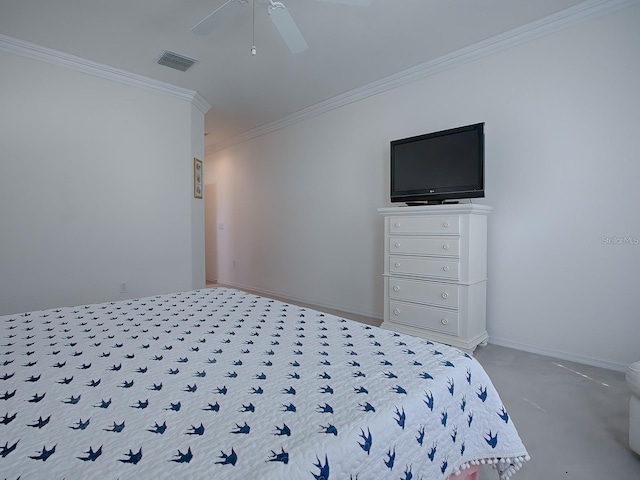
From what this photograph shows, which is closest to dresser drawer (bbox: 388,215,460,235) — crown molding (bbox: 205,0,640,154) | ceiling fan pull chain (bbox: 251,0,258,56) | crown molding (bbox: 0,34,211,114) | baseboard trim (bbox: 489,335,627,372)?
baseboard trim (bbox: 489,335,627,372)

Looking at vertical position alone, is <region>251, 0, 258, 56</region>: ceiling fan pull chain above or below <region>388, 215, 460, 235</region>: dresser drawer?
above

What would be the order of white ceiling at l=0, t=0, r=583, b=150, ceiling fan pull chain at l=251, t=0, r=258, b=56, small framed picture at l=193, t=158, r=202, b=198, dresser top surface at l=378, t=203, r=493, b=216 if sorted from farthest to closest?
small framed picture at l=193, t=158, r=202, b=198
dresser top surface at l=378, t=203, r=493, b=216
white ceiling at l=0, t=0, r=583, b=150
ceiling fan pull chain at l=251, t=0, r=258, b=56

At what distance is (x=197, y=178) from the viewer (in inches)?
174

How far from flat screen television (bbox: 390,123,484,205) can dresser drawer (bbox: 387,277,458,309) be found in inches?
31.2

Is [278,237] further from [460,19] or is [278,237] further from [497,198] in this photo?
[460,19]

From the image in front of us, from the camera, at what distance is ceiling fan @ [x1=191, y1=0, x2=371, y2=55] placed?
197cm

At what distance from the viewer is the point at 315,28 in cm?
277

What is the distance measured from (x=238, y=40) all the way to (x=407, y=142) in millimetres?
1807

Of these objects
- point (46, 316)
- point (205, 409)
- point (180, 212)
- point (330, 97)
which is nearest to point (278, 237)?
point (180, 212)

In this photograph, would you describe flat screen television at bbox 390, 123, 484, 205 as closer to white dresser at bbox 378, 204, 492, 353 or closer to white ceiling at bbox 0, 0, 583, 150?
white dresser at bbox 378, 204, 492, 353

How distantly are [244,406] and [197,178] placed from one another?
4012mm

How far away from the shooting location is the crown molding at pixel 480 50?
2.49m

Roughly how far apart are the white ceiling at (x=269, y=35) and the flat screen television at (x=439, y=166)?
0.85m

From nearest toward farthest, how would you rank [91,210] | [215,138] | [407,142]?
[407,142] < [91,210] < [215,138]
